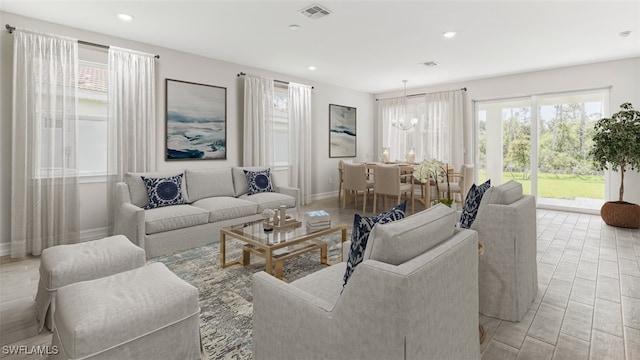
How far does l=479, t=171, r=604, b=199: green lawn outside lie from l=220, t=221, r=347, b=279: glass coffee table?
454 centimetres

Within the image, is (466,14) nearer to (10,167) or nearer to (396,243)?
(396,243)

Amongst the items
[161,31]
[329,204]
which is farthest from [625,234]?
[161,31]

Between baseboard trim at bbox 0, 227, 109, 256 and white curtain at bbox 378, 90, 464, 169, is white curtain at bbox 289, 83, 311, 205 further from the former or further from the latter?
baseboard trim at bbox 0, 227, 109, 256

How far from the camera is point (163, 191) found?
391 cm

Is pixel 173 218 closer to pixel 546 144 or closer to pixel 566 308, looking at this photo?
pixel 566 308

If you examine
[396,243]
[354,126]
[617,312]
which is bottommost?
[617,312]

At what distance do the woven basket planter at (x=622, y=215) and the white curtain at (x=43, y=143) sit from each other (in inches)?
282

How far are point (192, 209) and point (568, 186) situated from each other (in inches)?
251

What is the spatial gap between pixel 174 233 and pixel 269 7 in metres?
2.61

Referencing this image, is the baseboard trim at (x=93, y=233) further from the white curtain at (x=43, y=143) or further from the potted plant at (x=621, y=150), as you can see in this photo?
the potted plant at (x=621, y=150)

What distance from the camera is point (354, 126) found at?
25.1 ft

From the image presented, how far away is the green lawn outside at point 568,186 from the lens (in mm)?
5537

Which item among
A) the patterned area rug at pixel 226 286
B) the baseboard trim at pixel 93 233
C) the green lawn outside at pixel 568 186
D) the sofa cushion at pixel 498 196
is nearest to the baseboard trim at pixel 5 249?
the baseboard trim at pixel 93 233

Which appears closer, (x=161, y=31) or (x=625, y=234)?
(x=161, y=31)
